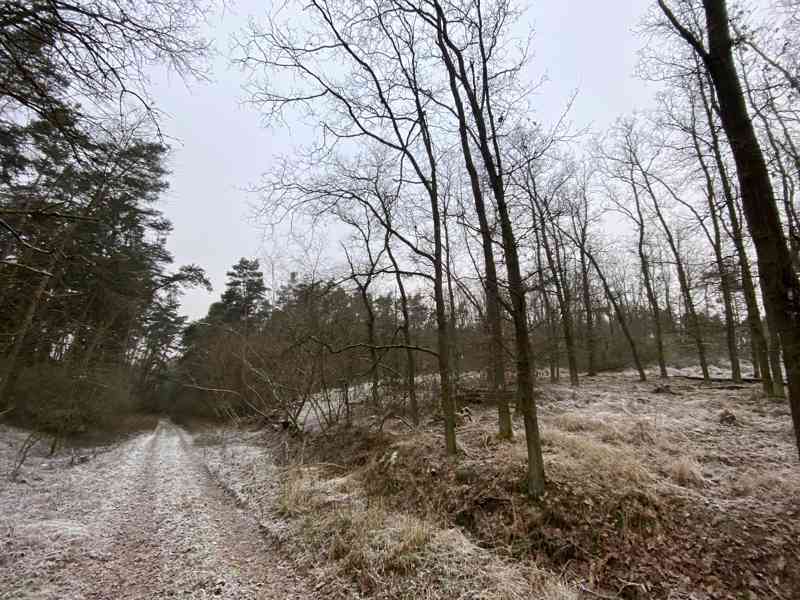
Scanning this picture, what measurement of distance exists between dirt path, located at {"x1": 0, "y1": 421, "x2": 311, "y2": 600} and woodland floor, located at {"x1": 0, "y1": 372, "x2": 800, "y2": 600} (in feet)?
0.09

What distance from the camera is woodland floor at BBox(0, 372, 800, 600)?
3227 millimetres

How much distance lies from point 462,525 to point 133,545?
15.3 feet

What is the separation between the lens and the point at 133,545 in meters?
A: 4.65

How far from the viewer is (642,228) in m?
17.0

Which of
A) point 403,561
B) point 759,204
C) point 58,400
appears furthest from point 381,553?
point 58,400

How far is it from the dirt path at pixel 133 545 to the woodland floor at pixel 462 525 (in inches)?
1.1

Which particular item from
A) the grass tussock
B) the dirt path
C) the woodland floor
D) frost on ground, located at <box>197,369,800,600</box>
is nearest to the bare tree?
frost on ground, located at <box>197,369,800,600</box>

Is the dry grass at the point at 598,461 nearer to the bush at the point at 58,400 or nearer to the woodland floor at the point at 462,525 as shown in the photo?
the woodland floor at the point at 462,525

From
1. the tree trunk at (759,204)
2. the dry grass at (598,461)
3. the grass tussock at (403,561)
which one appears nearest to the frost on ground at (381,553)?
the grass tussock at (403,561)

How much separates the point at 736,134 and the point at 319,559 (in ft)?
Answer: 21.0

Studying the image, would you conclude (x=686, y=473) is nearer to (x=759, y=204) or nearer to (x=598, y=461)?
(x=598, y=461)

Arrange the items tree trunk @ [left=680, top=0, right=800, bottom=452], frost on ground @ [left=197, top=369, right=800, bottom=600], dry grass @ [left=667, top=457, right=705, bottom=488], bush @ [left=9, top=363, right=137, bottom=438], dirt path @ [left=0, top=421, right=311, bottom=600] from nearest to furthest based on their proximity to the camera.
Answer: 1. tree trunk @ [left=680, top=0, right=800, bottom=452]
2. frost on ground @ [left=197, top=369, right=800, bottom=600]
3. dirt path @ [left=0, top=421, right=311, bottom=600]
4. dry grass @ [left=667, top=457, right=705, bottom=488]
5. bush @ [left=9, top=363, right=137, bottom=438]

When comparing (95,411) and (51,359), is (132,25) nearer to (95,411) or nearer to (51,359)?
(95,411)

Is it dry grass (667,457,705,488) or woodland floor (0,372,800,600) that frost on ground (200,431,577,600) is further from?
dry grass (667,457,705,488)
